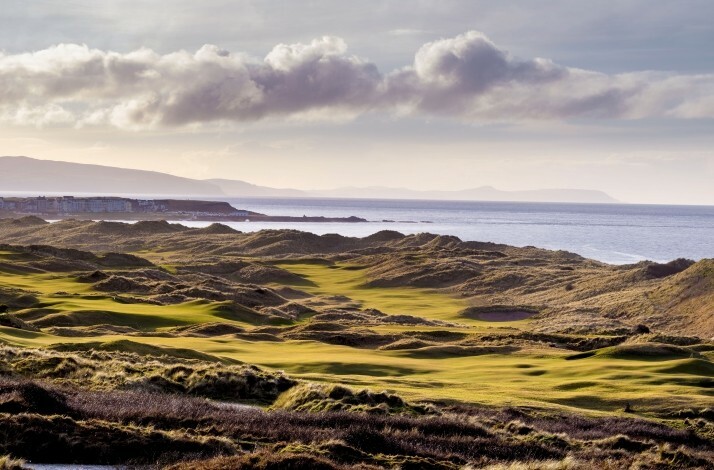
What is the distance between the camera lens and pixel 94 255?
98000 mm

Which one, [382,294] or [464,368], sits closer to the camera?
[464,368]

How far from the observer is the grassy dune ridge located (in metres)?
20.7

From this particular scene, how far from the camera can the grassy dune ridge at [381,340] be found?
67.8 feet

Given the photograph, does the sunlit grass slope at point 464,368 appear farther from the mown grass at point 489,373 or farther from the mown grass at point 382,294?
the mown grass at point 382,294

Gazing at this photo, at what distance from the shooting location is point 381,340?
43.4 metres

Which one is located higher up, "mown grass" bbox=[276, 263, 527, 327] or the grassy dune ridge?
the grassy dune ridge

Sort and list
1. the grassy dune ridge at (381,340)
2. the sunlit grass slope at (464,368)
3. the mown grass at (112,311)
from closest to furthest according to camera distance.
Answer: the grassy dune ridge at (381,340)
the sunlit grass slope at (464,368)
the mown grass at (112,311)

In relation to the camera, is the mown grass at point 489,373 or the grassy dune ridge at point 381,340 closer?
the grassy dune ridge at point 381,340

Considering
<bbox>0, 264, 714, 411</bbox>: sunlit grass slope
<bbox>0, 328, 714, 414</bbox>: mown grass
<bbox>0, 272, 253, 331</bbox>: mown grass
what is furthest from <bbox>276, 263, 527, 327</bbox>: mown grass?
<bbox>0, 328, 714, 414</bbox>: mown grass

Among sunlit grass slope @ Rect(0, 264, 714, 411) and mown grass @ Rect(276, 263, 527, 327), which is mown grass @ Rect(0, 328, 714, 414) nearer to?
sunlit grass slope @ Rect(0, 264, 714, 411)

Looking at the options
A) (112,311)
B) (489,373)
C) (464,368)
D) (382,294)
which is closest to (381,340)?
(464,368)

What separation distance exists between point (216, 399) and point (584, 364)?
63.2 feet

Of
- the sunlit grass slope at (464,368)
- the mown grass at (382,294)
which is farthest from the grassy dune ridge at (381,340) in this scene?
the mown grass at (382,294)

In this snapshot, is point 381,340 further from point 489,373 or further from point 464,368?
point 489,373
